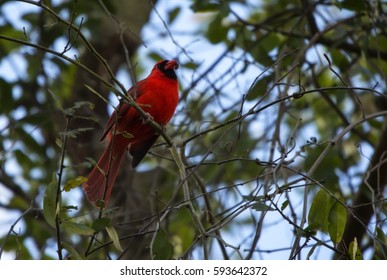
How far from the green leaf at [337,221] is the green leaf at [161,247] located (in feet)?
2.13

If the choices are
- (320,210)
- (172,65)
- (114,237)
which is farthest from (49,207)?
(172,65)

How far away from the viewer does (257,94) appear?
410 centimetres

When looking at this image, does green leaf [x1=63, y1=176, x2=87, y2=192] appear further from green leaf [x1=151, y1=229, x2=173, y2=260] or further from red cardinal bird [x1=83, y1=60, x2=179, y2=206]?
red cardinal bird [x1=83, y1=60, x2=179, y2=206]

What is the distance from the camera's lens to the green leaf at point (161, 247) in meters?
2.91

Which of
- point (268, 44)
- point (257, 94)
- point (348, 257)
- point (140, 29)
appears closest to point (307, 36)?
point (268, 44)

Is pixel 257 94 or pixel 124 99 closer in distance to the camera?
pixel 124 99

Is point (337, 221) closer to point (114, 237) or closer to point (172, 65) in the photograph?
point (114, 237)

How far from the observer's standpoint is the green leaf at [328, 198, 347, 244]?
9.20 feet

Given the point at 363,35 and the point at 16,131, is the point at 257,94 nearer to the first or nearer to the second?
the point at 363,35

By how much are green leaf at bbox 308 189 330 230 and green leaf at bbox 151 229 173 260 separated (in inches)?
22.9

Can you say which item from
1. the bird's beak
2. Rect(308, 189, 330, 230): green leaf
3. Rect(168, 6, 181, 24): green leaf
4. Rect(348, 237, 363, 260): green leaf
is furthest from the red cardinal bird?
Rect(348, 237, 363, 260): green leaf

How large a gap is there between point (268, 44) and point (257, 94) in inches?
30.8

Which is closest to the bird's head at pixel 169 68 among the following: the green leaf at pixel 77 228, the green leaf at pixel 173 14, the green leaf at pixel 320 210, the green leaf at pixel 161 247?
the green leaf at pixel 173 14

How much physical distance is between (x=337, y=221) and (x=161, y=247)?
2.30 ft
